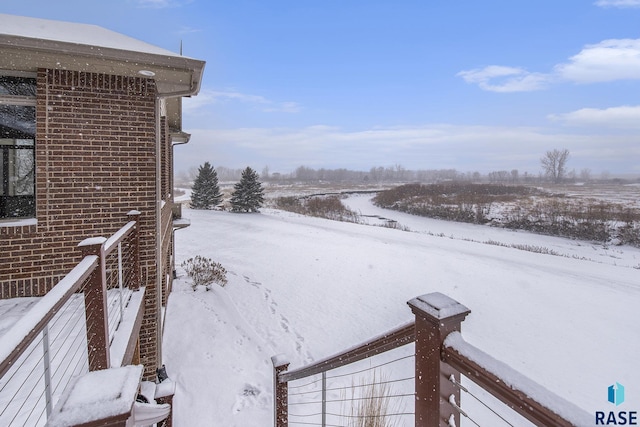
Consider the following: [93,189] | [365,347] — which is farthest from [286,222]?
[365,347]

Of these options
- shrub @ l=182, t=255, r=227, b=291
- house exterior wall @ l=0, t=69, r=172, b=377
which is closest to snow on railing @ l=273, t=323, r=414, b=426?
house exterior wall @ l=0, t=69, r=172, b=377

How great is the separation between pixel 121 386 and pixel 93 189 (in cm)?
422

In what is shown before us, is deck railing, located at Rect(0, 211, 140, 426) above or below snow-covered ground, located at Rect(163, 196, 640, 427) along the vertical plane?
above

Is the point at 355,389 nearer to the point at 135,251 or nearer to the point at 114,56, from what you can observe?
the point at 135,251

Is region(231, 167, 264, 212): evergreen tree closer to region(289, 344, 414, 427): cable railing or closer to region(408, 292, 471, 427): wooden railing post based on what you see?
region(289, 344, 414, 427): cable railing

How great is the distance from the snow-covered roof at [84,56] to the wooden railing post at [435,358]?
13.5ft

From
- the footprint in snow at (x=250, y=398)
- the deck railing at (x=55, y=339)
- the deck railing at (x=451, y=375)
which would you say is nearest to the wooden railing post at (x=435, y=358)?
the deck railing at (x=451, y=375)

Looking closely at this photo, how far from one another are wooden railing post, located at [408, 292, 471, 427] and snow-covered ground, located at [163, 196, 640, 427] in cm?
435

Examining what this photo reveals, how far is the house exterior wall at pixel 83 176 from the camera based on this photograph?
428 cm

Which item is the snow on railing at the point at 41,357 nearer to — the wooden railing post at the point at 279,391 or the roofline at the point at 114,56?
the wooden railing post at the point at 279,391

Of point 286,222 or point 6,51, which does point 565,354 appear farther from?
point 286,222

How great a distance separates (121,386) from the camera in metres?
1.15

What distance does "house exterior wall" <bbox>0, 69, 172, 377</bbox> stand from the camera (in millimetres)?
4277

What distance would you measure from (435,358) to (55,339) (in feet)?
9.54
